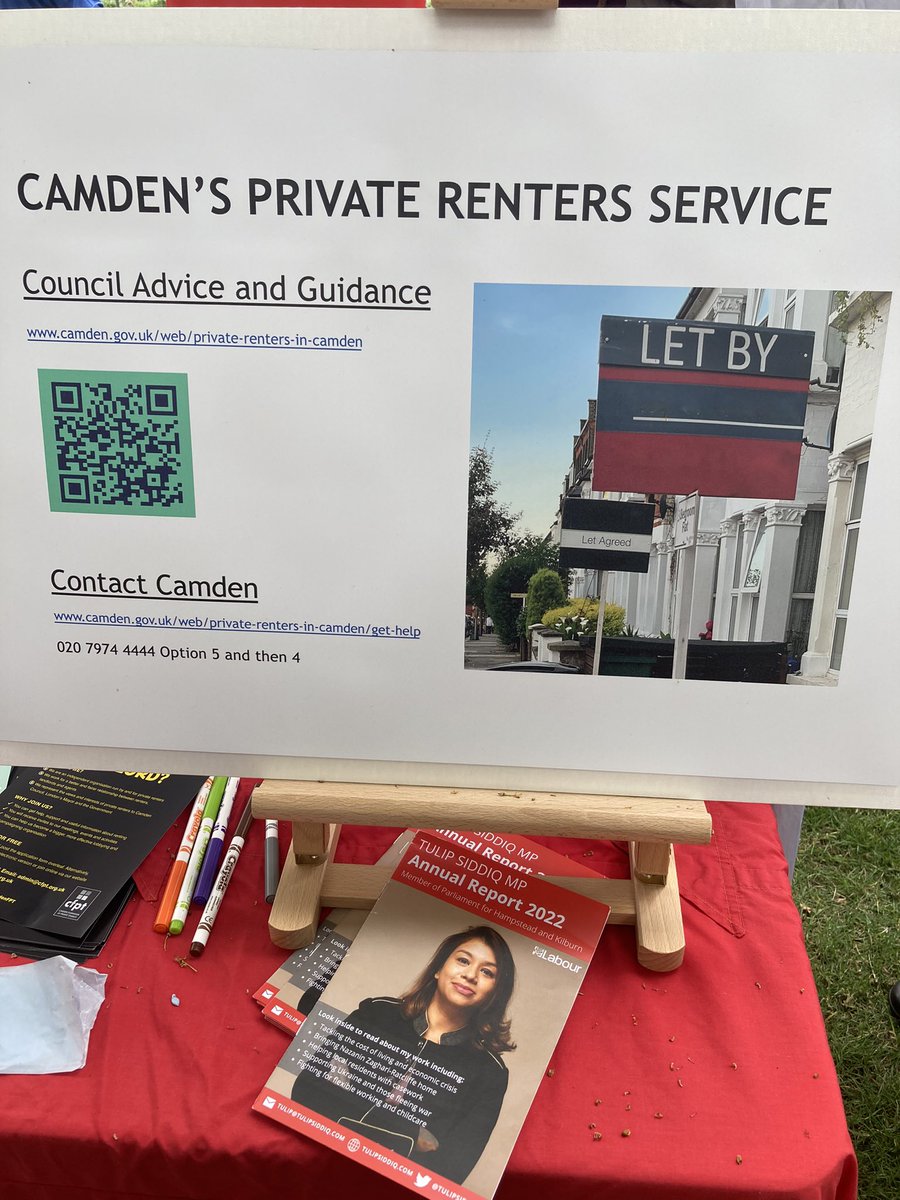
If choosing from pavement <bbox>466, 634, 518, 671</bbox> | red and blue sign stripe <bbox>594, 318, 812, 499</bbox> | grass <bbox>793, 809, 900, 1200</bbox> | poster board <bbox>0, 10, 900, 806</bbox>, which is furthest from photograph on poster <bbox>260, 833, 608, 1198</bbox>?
grass <bbox>793, 809, 900, 1200</bbox>

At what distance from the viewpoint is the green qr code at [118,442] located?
0.69 meters

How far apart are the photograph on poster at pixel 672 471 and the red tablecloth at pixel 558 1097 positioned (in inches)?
12.1

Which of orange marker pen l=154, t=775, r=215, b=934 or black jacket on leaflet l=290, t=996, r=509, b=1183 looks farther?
orange marker pen l=154, t=775, r=215, b=934

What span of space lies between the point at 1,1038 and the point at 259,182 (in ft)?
2.52

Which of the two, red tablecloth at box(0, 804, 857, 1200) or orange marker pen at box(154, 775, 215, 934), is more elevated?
orange marker pen at box(154, 775, 215, 934)

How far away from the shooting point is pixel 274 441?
0.69 m

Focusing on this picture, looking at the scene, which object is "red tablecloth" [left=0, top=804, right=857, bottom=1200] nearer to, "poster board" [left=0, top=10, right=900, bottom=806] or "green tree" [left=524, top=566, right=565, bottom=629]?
"poster board" [left=0, top=10, right=900, bottom=806]

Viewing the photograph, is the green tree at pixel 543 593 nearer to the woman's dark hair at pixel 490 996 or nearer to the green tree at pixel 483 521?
the green tree at pixel 483 521

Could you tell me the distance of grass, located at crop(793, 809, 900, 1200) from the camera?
125 cm

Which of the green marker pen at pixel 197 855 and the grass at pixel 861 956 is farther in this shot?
the grass at pixel 861 956

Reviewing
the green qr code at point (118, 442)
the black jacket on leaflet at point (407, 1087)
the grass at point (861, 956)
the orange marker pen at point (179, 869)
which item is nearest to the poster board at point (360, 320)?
the green qr code at point (118, 442)

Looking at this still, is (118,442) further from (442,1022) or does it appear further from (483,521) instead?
(442,1022)

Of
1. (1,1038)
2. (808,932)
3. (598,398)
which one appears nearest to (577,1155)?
(1,1038)

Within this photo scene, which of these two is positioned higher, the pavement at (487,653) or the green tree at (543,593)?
the green tree at (543,593)
